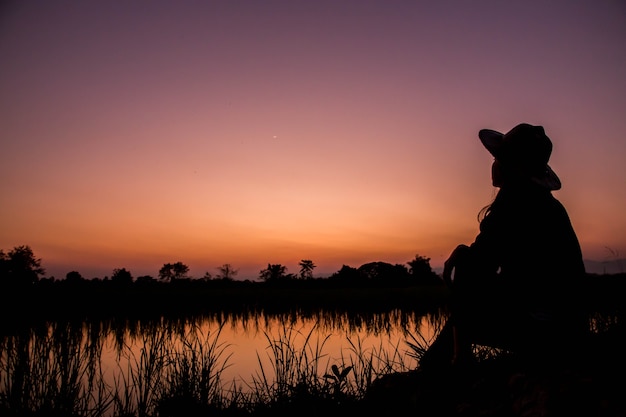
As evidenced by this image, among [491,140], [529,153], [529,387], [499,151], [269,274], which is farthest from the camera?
[269,274]

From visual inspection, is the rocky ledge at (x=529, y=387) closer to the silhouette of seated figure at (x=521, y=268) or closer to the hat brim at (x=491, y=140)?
the silhouette of seated figure at (x=521, y=268)

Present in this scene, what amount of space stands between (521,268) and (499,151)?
808 millimetres

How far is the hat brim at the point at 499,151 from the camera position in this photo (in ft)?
8.36

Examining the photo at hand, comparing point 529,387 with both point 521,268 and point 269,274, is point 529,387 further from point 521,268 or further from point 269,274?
point 269,274

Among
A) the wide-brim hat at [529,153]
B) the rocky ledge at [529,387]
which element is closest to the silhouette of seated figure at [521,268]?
the wide-brim hat at [529,153]

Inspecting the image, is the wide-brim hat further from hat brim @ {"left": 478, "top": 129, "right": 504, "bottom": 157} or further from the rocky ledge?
the rocky ledge

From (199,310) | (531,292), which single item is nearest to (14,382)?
(531,292)

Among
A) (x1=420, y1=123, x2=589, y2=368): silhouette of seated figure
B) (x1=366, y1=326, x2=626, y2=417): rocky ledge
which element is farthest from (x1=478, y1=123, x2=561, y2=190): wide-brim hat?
(x1=366, y1=326, x2=626, y2=417): rocky ledge

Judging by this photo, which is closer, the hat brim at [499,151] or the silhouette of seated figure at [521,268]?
the silhouette of seated figure at [521,268]

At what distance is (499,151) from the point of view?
9.03 feet

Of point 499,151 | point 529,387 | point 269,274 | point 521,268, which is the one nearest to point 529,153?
point 499,151

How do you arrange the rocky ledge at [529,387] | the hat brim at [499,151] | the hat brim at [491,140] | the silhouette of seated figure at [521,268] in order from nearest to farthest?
the rocky ledge at [529,387]
the silhouette of seated figure at [521,268]
the hat brim at [499,151]
the hat brim at [491,140]

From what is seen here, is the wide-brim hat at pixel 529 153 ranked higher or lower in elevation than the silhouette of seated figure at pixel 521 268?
higher

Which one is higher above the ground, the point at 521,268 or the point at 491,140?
the point at 491,140
